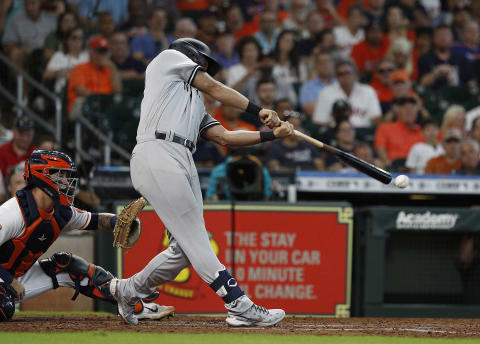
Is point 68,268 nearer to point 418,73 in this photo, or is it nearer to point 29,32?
point 29,32

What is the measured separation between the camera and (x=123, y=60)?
10984 millimetres

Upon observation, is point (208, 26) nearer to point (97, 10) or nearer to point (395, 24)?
point (97, 10)

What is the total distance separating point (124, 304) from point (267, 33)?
7.21m

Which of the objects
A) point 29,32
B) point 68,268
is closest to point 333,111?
point 29,32

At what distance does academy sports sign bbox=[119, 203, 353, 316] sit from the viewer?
7.78 m

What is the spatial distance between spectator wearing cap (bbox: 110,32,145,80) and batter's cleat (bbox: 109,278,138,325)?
587 cm

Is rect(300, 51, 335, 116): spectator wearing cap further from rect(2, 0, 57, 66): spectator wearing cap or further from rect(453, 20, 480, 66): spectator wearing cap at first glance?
rect(2, 0, 57, 66): spectator wearing cap

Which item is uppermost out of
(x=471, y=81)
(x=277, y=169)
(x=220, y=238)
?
(x=471, y=81)

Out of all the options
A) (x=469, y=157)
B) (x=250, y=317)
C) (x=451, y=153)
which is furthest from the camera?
(x=451, y=153)

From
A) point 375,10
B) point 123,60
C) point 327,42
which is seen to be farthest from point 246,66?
point 375,10

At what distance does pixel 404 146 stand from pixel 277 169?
6.79 feet

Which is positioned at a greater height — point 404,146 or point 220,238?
point 404,146

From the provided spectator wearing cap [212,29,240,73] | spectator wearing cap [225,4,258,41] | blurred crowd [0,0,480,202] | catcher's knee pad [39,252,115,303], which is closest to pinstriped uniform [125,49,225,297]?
catcher's knee pad [39,252,115,303]

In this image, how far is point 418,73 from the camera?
39.7 ft
